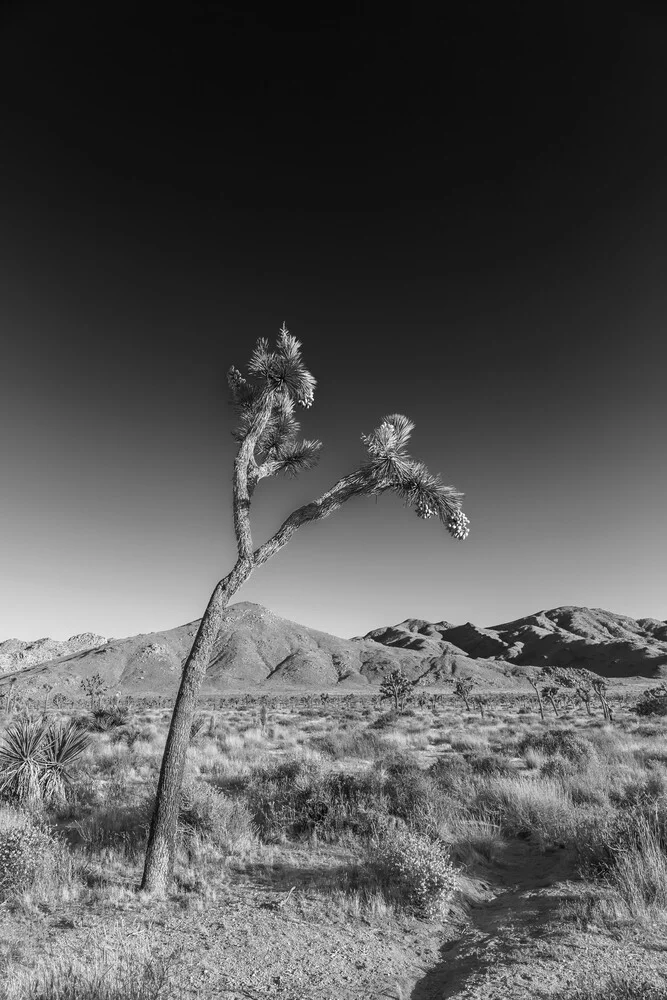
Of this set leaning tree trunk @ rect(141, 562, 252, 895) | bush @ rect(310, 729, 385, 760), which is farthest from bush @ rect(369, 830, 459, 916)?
bush @ rect(310, 729, 385, 760)

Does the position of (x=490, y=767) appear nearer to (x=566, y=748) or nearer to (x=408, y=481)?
(x=566, y=748)

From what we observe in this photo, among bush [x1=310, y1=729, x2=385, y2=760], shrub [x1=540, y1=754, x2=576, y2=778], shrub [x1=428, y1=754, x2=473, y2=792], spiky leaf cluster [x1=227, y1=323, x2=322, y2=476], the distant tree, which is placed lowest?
the distant tree

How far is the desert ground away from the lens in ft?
13.3

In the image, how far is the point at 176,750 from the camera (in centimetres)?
654

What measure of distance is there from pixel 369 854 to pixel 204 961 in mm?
3408

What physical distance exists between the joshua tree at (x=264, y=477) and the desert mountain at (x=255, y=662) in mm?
80836

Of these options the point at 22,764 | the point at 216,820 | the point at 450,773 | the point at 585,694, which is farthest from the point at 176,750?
the point at 585,694

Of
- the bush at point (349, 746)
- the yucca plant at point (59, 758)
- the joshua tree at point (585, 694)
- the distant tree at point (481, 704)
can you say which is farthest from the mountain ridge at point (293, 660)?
the yucca plant at point (59, 758)

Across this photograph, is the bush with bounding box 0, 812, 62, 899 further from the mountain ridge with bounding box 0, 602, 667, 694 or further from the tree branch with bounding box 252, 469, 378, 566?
the mountain ridge with bounding box 0, 602, 667, 694

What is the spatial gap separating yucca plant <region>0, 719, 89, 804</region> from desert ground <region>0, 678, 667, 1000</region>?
14cm

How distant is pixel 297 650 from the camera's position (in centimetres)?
10756

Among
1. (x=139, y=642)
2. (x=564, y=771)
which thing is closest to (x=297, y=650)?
(x=139, y=642)

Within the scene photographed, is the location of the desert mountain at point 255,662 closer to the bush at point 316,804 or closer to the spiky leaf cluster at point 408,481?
the bush at point 316,804

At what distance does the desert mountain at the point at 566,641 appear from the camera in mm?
107438
